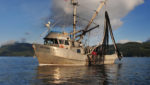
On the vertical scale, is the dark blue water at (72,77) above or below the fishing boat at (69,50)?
below

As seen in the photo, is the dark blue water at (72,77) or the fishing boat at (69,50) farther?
the fishing boat at (69,50)

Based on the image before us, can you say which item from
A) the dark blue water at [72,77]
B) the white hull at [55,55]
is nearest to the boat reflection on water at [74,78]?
the dark blue water at [72,77]

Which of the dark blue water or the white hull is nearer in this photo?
the dark blue water

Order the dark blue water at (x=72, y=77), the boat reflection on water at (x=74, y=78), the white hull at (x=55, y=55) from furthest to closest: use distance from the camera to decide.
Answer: the white hull at (x=55, y=55) < the dark blue water at (x=72, y=77) < the boat reflection on water at (x=74, y=78)

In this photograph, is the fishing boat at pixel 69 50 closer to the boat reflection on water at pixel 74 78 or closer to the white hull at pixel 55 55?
the white hull at pixel 55 55

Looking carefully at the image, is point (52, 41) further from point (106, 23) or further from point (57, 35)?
point (106, 23)

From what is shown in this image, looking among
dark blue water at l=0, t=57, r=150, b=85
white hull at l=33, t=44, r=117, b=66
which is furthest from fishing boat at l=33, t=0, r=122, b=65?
dark blue water at l=0, t=57, r=150, b=85

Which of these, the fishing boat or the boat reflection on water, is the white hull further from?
the boat reflection on water

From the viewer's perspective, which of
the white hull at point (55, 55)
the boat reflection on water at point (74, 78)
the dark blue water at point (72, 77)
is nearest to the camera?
the boat reflection on water at point (74, 78)

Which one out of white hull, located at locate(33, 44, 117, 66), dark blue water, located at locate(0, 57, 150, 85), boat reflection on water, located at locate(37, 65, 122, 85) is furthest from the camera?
white hull, located at locate(33, 44, 117, 66)

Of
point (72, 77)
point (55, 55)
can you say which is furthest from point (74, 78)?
point (55, 55)

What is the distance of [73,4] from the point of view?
159 ft

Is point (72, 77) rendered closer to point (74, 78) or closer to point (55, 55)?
point (74, 78)

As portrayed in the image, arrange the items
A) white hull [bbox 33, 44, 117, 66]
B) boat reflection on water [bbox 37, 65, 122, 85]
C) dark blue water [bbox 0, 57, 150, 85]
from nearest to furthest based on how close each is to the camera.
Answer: boat reflection on water [bbox 37, 65, 122, 85] < dark blue water [bbox 0, 57, 150, 85] < white hull [bbox 33, 44, 117, 66]
